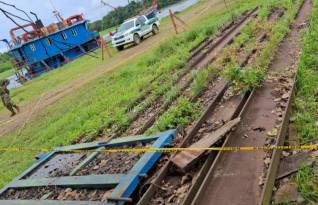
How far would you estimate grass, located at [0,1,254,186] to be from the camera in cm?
1113

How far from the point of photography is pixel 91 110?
13008 millimetres

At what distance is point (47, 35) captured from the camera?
36.7 meters

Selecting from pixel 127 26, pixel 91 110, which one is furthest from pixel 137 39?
pixel 91 110

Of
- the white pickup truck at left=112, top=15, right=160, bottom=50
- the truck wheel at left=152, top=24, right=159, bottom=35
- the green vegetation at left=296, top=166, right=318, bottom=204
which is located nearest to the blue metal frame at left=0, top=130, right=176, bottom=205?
the green vegetation at left=296, top=166, right=318, bottom=204

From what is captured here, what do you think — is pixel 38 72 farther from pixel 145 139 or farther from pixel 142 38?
pixel 145 139

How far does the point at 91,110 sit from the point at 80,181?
20.2 feet

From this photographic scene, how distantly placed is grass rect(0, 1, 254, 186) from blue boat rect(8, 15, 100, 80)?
60.3ft

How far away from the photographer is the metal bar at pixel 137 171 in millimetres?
6059

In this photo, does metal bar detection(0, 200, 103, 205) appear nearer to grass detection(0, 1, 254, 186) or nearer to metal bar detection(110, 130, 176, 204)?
metal bar detection(110, 130, 176, 204)

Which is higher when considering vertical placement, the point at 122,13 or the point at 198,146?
the point at 198,146

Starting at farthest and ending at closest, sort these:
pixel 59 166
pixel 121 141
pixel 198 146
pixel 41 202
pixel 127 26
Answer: pixel 127 26, pixel 59 166, pixel 121 141, pixel 41 202, pixel 198 146

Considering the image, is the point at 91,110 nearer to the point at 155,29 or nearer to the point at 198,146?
the point at 198,146

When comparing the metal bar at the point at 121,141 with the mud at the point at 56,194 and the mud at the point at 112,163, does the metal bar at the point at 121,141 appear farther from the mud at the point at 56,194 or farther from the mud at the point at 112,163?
the mud at the point at 56,194

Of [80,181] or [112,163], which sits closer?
[80,181]
